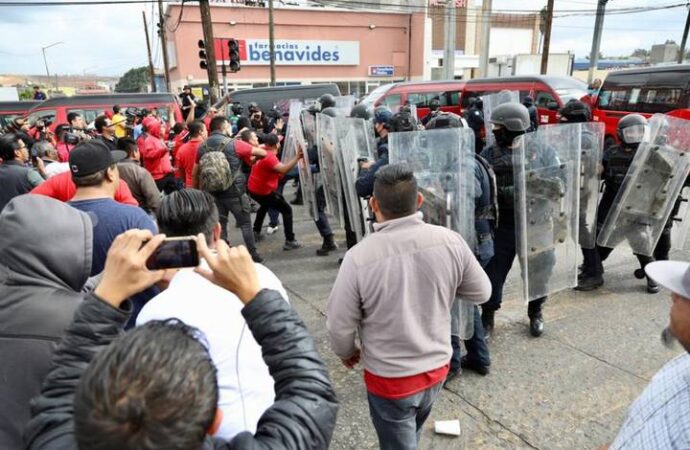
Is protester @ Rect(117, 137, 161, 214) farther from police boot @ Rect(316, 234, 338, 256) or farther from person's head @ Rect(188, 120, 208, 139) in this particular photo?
police boot @ Rect(316, 234, 338, 256)

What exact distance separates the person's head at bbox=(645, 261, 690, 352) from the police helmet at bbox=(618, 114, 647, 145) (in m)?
3.21

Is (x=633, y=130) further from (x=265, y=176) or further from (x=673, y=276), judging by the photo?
(x=265, y=176)

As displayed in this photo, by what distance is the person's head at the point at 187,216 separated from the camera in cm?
162

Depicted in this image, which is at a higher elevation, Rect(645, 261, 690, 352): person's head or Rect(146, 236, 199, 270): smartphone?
Rect(146, 236, 199, 270): smartphone

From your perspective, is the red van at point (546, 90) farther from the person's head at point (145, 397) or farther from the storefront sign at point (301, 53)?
the storefront sign at point (301, 53)

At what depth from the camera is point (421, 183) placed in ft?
9.47

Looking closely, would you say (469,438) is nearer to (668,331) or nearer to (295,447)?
(668,331)

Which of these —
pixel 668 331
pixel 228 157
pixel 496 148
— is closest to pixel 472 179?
pixel 496 148

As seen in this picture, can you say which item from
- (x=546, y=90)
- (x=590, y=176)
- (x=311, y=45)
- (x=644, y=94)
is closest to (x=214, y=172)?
(x=590, y=176)

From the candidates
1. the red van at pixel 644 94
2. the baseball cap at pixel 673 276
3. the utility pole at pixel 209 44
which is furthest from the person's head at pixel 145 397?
the utility pole at pixel 209 44

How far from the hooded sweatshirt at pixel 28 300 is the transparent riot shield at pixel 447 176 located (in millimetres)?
1965

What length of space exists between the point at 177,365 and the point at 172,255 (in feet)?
1.17

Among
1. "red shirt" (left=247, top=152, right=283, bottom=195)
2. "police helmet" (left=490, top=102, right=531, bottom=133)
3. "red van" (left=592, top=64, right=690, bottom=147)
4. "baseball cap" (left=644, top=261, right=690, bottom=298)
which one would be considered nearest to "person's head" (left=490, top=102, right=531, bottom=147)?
"police helmet" (left=490, top=102, right=531, bottom=133)

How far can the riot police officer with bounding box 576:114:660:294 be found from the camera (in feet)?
12.6
